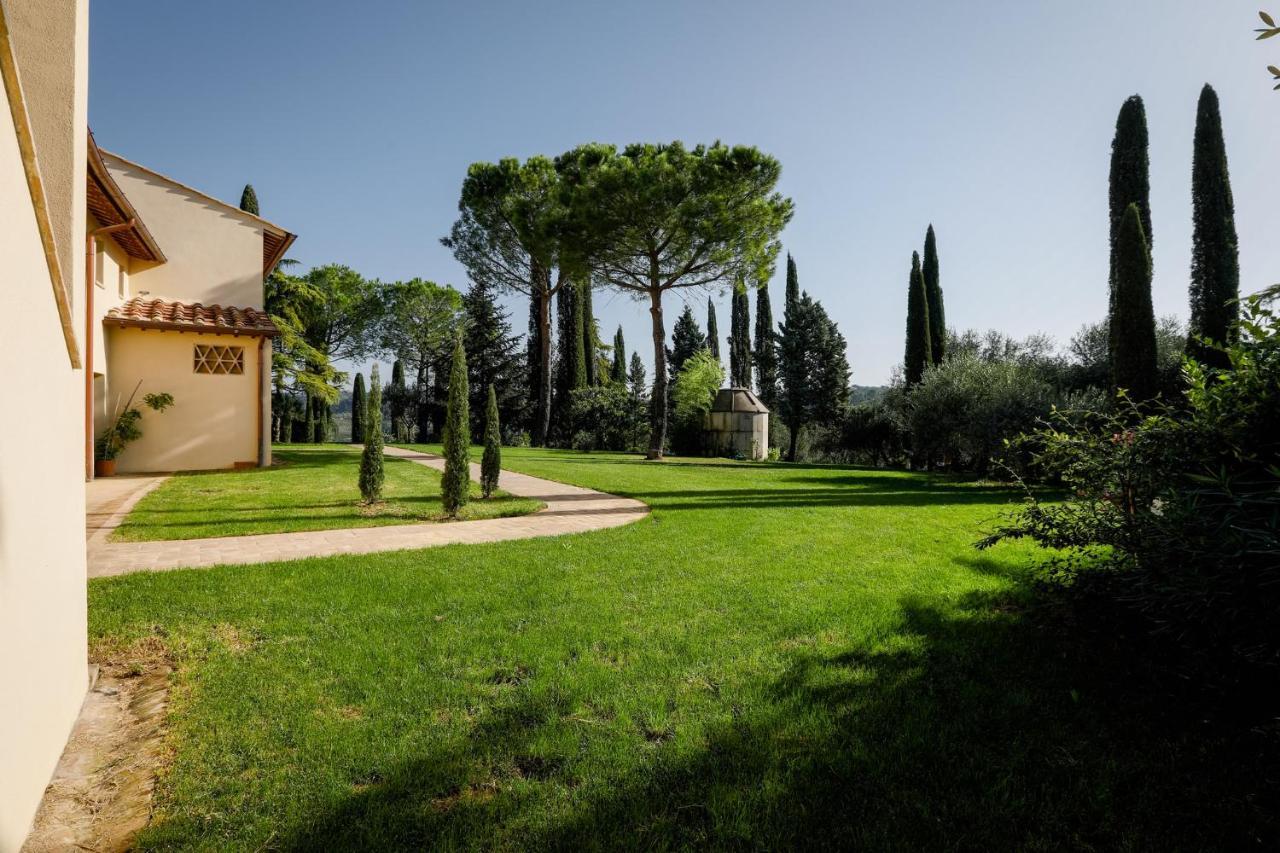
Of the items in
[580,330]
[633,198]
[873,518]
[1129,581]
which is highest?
[633,198]

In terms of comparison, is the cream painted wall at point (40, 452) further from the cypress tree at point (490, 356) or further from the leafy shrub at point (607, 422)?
the cypress tree at point (490, 356)

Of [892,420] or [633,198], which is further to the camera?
[892,420]

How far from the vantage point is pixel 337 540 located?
628 centimetres

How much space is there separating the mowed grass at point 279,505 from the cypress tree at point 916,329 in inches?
931

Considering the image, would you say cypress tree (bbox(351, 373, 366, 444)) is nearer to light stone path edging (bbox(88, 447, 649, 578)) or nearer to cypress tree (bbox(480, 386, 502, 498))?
light stone path edging (bbox(88, 447, 649, 578))

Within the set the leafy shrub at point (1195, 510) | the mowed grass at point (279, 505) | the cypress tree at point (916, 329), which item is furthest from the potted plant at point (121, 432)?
the cypress tree at point (916, 329)

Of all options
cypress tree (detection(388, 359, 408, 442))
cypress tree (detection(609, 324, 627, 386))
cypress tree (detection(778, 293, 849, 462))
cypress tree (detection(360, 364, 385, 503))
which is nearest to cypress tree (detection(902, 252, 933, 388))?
cypress tree (detection(778, 293, 849, 462))

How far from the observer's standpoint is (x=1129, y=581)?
281 centimetres

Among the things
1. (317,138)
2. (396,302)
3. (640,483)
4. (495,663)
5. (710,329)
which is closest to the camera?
(495,663)

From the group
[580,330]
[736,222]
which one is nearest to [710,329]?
[580,330]

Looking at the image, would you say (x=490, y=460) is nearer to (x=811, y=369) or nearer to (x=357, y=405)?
(x=811, y=369)

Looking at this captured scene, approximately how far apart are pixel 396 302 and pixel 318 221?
18854 millimetres

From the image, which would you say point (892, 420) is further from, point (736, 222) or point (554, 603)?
point (554, 603)

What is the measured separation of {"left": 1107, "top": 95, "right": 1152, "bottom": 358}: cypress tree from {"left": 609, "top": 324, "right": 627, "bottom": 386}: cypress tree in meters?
30.1
